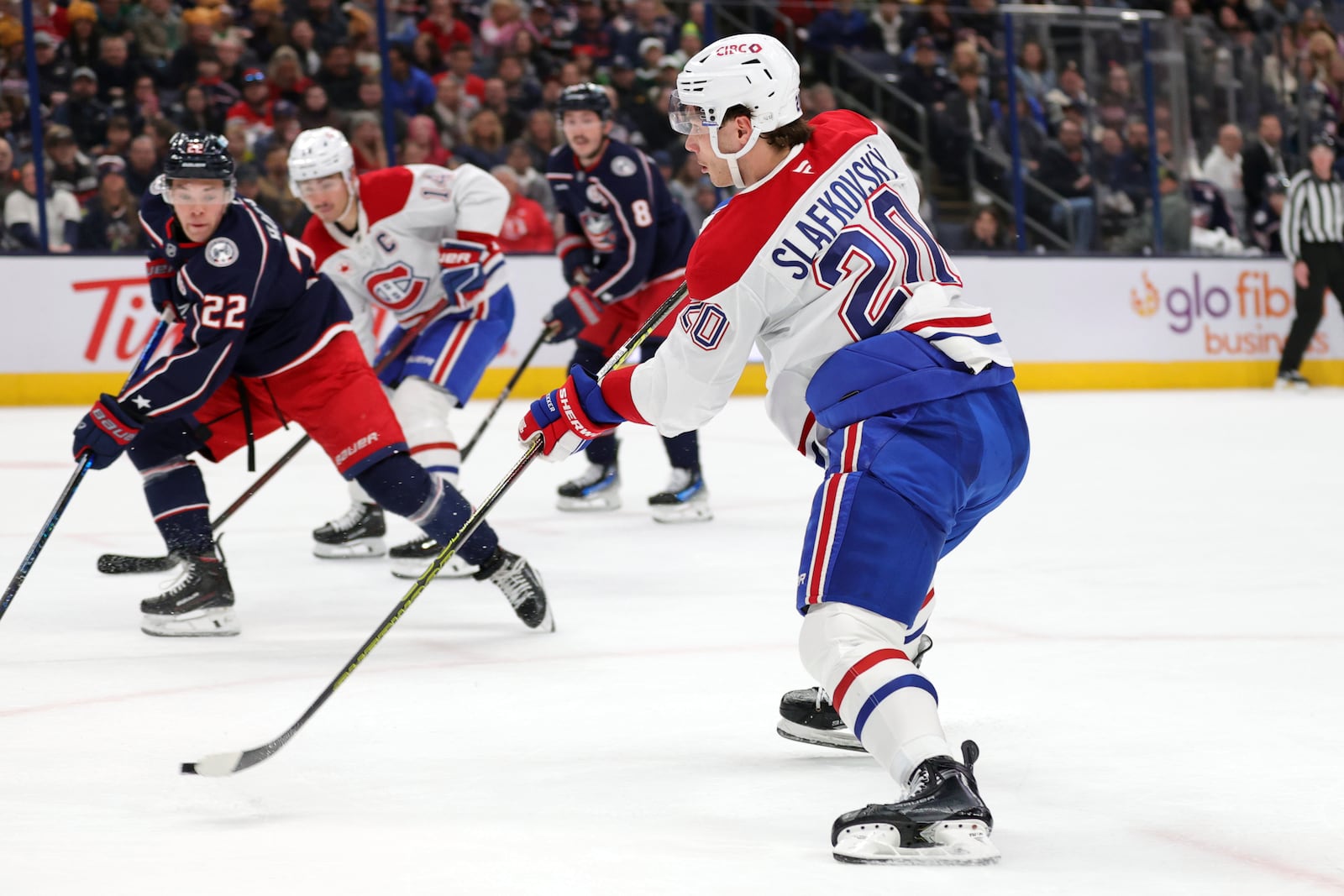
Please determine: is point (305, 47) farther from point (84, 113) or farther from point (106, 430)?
point (106, 430)

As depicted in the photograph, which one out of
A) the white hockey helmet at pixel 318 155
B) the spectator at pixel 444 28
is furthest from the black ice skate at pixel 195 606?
the spectator at pixel 444 28

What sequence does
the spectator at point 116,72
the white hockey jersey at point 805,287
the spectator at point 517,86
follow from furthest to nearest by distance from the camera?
the spectator at point 517,86
the spectator at point 116,72
the white hockey jersey at point 805,287

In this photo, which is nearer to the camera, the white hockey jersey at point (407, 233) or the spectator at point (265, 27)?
the white hockey jersey at point (407, 233)

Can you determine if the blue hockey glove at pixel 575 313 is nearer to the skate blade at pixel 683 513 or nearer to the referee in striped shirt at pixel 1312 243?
the skate blade at pixel 683 513

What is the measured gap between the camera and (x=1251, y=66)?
1145cm

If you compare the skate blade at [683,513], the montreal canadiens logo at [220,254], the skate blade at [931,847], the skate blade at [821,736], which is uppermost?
the montreal canadiens logo at [220,254]

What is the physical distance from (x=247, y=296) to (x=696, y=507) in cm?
221

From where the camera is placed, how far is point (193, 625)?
3.55 metres

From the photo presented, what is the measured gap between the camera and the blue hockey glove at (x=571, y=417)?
2.43 meters

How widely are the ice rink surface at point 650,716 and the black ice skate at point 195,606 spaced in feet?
0.18

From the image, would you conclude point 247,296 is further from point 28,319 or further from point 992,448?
point 28,319

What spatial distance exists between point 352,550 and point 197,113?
5.28 metres

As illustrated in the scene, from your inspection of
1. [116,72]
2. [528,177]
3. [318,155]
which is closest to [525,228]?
[528,177]

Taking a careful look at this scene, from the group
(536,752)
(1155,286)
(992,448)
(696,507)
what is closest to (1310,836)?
(992,448)
